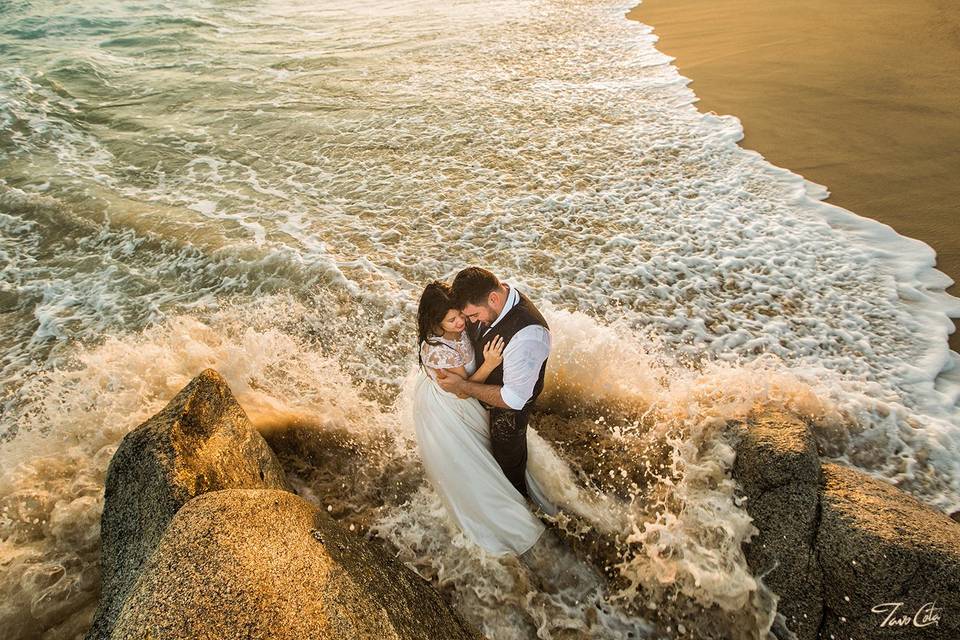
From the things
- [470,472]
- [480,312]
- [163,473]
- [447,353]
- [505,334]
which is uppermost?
[480,312]

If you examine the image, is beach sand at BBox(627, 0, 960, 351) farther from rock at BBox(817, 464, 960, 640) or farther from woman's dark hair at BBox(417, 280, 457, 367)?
woman's dark hair at BBox(417, 280, 457, 367)

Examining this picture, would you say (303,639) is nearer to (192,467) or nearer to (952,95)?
(192,467)

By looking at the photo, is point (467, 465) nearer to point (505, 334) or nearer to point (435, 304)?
point (505, 334)

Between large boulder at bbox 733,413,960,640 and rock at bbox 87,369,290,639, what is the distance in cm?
371

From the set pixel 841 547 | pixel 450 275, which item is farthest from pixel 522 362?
pixel 450 275

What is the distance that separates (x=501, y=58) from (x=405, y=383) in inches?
512

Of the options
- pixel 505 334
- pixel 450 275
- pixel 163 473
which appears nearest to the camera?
pixel 163 473

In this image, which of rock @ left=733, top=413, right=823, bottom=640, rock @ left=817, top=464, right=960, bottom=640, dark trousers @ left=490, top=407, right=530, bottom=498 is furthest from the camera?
dark trousers @ left=490, top=407, right=530, bottom=498

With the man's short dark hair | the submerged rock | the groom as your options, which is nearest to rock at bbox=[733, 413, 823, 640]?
the groom

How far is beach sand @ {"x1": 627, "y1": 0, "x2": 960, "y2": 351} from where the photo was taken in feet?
26.1

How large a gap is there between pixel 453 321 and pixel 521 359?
0.51 metres

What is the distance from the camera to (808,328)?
20.3 feet

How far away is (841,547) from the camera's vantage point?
334 centimetres

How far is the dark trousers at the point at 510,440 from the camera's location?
3.80 meters
